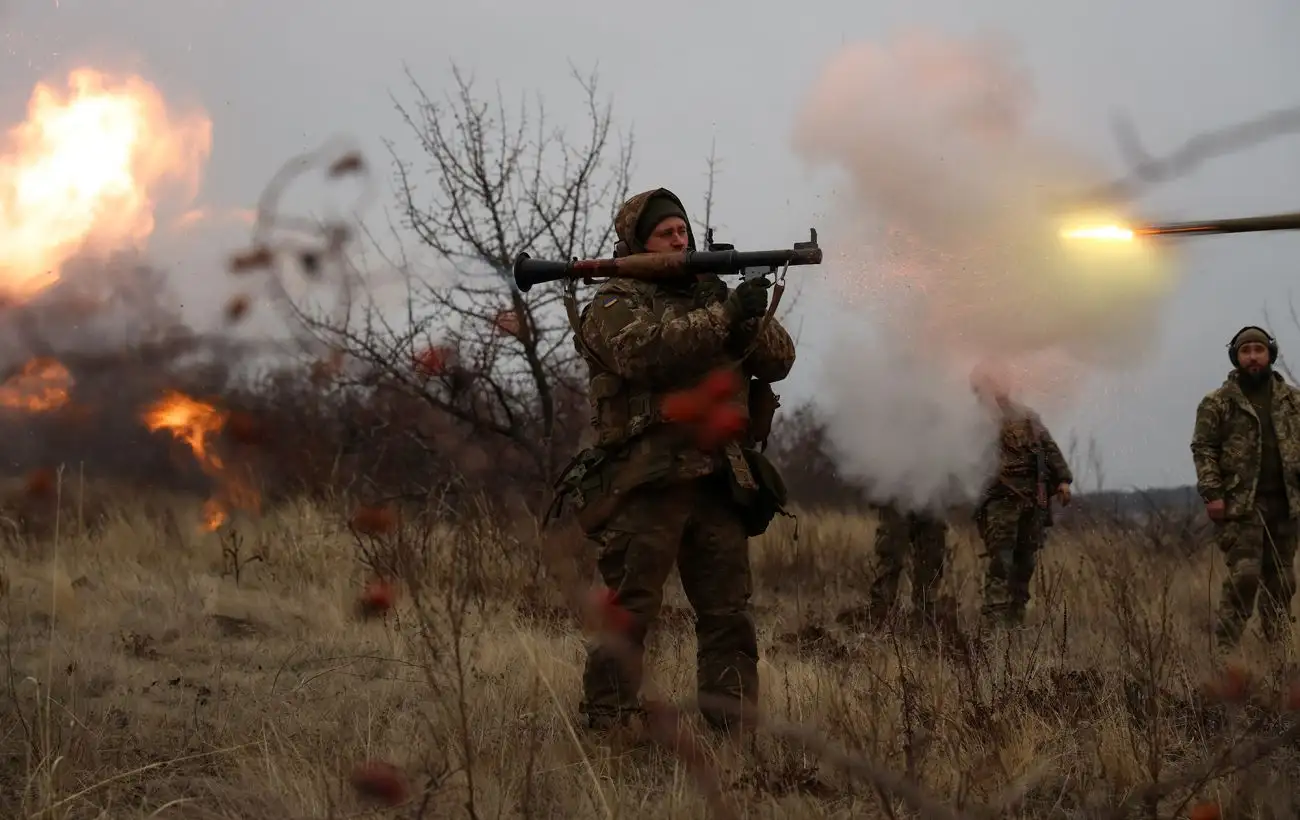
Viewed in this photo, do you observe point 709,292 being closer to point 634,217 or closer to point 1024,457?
point 634,217

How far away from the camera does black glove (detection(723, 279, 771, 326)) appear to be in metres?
4.13

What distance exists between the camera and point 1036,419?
8305 mm

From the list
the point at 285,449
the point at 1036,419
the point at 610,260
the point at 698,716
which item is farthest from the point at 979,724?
the point at 285,449

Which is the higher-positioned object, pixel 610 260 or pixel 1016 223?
pixel 1016 223

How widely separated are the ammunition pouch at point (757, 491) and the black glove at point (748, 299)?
1.85 ft

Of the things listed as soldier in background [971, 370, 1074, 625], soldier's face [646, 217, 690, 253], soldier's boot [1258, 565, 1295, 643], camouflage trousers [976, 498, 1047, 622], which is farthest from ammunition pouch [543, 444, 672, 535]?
camouflage trousers [976, 498, 1047, 622]

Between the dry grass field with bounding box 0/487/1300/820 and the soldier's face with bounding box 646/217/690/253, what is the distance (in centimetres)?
159

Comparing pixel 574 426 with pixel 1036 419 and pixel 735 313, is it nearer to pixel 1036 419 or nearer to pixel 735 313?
pixel 1036 419

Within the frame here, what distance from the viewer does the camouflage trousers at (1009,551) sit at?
7.91 m

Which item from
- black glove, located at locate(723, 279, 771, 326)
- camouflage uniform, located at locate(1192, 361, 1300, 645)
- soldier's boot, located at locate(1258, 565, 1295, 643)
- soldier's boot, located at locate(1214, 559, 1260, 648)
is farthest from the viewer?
camouflage uniform, located at locate(1192, 361, 1300, 645)

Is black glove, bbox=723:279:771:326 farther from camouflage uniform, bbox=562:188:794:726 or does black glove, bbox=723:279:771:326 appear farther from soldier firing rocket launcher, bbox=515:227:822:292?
soldier firing rocket launcher, bbox=515:227:822:292

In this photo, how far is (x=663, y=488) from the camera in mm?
4324

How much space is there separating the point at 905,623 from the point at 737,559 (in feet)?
4.62

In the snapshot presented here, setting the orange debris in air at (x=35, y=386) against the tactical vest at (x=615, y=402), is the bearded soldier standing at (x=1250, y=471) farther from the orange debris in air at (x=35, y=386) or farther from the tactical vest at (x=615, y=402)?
the orange debris in air at (x=35, y=386)
